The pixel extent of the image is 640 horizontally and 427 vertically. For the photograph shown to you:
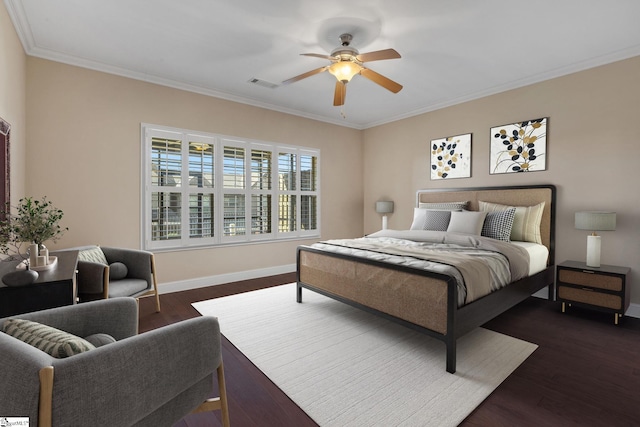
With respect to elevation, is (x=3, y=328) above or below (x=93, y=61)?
below

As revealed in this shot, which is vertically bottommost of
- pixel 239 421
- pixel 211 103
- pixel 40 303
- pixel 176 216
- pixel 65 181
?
pixel 239 421

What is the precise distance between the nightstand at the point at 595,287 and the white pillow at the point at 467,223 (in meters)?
0.92

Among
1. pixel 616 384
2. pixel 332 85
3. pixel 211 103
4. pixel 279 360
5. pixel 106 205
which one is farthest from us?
pixel 211 103

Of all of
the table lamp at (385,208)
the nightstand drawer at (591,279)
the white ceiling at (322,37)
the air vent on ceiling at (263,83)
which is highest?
the air vent on ceiling at (263,83)

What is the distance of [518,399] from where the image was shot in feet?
6.35

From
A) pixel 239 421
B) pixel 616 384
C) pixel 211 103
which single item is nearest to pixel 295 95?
pixel 211 103

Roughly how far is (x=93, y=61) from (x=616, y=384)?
5685mm

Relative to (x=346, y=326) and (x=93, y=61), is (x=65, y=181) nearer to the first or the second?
(x=93, y=61)

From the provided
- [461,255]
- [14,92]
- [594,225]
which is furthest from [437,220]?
[14,92]

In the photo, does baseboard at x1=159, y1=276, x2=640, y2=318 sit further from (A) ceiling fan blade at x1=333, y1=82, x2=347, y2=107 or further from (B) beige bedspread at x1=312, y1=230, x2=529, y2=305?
(A) ceiling fan blade at x1=333, y1=82, x2=347, y2=107

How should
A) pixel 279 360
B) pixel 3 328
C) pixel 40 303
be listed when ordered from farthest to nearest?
pixel 279 360 → pixel 40 303 → pixel 3 328

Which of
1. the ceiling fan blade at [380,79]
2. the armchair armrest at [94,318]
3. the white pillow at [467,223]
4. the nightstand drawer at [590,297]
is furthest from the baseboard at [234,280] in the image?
the ceiling fan blade at [380,79]

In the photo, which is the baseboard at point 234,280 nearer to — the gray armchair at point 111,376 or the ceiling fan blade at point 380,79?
the gray armchair at point 111,376

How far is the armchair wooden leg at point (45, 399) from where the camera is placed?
0.89m
